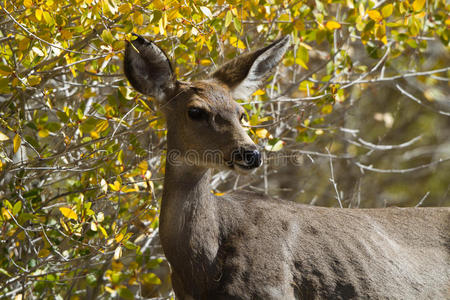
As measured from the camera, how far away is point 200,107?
599cm

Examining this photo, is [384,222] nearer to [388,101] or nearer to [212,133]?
[212,133]

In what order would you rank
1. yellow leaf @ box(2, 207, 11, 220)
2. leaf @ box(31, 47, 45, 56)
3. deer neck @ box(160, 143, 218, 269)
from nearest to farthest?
deer neck @ box(160, 143, 218, 269) < leaf @ box(31, 47, 45, 56) < yellow leaf @ box(2, 207, 11, 220)

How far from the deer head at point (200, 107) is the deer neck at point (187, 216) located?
0.54 ft

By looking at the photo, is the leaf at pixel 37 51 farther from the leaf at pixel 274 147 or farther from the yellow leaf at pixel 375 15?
the yellow leaf at pixel 375 15

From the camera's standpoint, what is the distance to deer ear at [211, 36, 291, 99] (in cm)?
664

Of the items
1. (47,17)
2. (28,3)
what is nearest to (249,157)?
(47,17)

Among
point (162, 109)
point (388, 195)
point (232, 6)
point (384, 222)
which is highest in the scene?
point (232, 6)

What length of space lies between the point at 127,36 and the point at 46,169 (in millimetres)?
1754

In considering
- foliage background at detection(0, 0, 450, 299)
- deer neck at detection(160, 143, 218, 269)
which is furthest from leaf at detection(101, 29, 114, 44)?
deer neck at detection(160, 143, 218, 269)

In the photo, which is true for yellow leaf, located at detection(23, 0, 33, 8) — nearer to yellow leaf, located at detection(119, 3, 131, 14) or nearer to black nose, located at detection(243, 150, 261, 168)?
yellow leaf, located at detection(119, 3, 131, 14)

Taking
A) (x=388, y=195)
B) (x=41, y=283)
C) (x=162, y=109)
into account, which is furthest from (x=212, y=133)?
(x=388, y=195)

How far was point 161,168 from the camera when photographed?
7.86 meters

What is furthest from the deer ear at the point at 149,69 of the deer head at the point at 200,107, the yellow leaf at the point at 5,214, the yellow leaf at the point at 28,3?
the yellow leaf at the point at 5,214

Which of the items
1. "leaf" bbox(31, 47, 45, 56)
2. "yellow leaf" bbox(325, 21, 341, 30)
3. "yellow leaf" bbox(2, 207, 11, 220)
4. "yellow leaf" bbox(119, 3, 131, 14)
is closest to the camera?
"yellow leaf" bbox(119, 3, 131, 14)
